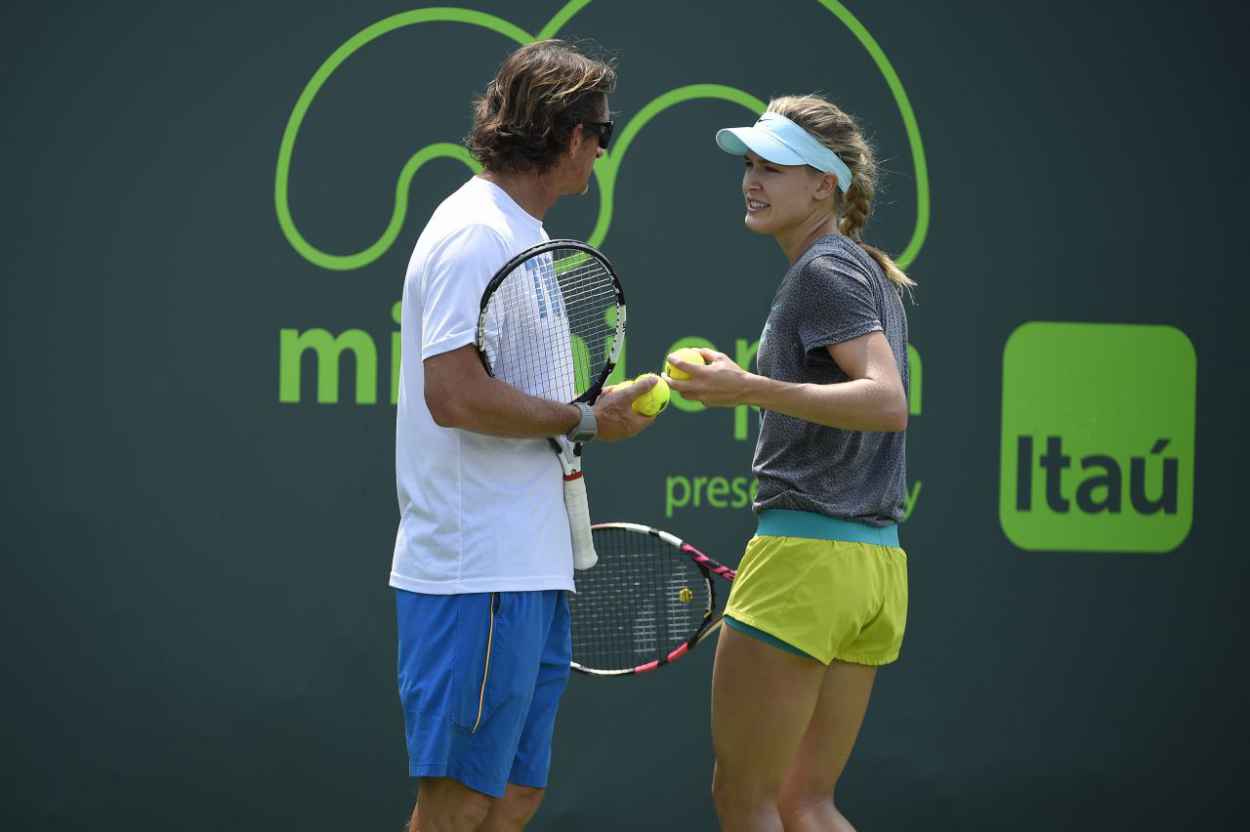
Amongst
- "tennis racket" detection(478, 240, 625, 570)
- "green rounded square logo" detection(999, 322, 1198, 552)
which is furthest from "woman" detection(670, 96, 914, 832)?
"green rounded square logo" detection(999, 322, 1198, 552)

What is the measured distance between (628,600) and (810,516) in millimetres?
921

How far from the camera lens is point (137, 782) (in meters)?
4.09

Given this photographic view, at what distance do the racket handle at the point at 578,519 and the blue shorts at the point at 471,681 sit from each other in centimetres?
Result: 15

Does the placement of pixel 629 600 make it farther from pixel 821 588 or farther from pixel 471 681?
pixel 471 681

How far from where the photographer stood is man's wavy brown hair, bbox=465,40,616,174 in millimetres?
2688

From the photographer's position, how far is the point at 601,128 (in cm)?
277

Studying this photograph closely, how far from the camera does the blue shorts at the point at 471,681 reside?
8.49ft

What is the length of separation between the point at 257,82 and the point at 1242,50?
2.71 m

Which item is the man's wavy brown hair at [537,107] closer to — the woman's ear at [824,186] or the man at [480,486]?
the man at [480,486]

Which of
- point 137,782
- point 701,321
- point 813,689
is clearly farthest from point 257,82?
point 813,689

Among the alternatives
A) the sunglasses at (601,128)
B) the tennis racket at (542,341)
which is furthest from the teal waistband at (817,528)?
the sunglasses at (601,128)

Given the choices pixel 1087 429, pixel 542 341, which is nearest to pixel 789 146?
pixel 542 341

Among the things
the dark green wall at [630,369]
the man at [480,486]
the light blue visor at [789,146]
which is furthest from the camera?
the dark green wall at [630,369]

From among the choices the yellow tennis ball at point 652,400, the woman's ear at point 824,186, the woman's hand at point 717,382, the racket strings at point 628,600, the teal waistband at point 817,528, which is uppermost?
the woman's ear at point 824,186
